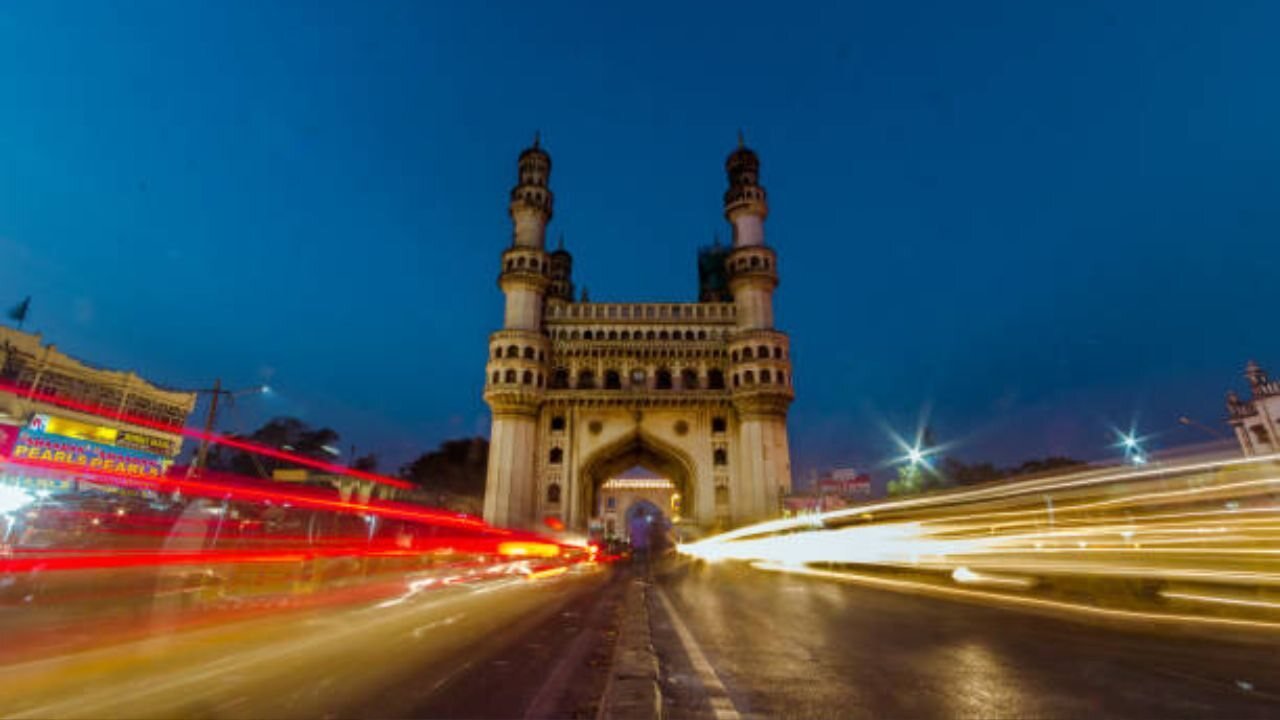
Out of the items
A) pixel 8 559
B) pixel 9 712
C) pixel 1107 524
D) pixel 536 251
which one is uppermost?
pixel 536 251

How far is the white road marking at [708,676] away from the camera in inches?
155

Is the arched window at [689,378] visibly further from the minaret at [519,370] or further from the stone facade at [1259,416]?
the stone facade at [1259,416]

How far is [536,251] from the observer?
4609 cm

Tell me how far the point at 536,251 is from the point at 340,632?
4079 cm

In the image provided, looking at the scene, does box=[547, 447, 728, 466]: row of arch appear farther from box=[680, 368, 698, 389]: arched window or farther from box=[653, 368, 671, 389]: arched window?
box=[653, 368, 671, 389]: arched window

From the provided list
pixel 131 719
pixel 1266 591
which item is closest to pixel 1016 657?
pixel 131 719

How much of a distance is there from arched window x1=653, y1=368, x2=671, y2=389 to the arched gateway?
0.34 ft

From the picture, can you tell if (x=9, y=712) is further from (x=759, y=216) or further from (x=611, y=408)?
(x=759, y=216)

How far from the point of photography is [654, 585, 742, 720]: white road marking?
394cm

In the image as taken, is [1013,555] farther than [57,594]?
Yes

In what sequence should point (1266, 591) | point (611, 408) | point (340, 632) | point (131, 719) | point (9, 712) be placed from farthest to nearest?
point (611, 408) < point (1266, 591) < point (340, 632) < point (9, 712) < point (131, 719)

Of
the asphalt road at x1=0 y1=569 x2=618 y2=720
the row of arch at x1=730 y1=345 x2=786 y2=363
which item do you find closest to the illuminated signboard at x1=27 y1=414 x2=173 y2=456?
the asphalt road at x1=0 y1=569 x2=618 y2=720

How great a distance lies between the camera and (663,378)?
149 ft

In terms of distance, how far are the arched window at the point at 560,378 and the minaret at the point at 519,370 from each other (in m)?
1.43
